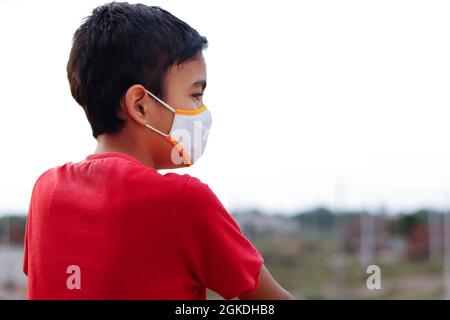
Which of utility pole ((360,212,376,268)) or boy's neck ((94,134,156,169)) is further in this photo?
utility pole ((360,212,376,268))

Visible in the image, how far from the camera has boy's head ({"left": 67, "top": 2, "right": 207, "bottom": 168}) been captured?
1.51 metres

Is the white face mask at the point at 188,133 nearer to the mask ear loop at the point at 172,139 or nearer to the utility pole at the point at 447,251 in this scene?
the mask ear loop at the point at 172,139

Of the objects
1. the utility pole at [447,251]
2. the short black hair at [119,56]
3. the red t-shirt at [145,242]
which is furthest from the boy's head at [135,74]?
the utility pole at [447,251]

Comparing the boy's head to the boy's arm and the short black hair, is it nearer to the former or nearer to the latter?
the short black hair

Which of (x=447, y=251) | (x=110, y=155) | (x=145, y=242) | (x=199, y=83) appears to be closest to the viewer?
(x=145, y=242)

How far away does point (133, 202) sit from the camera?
4.35 ft

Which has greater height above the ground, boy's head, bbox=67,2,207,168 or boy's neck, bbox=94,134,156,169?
boy's head, bbox=67,2,207,168

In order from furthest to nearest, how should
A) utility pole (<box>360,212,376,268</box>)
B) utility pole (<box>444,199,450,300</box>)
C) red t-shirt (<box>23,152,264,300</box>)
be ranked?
utility pole (<box>360,212,376,268</box>), utility pole (<box>444,199,450,300</box>), red t-shirt (<box>23,152,264,300</box>)

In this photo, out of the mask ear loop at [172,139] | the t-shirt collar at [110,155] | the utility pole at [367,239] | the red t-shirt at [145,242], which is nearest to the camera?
the red t-shirt at [145,242]

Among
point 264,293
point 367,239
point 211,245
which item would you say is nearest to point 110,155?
point 211,245

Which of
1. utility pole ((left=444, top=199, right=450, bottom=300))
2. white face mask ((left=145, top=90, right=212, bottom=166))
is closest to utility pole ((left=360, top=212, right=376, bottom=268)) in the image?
utility pole ((left=444, top=199, right=450, bottom=300))

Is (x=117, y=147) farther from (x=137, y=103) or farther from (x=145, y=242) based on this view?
(x=145, y=242)

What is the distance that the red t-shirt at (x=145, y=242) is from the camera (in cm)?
131

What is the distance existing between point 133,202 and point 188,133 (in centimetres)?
38
